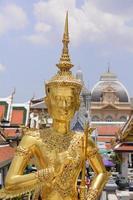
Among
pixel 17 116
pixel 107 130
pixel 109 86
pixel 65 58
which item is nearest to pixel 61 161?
pixel 65 58

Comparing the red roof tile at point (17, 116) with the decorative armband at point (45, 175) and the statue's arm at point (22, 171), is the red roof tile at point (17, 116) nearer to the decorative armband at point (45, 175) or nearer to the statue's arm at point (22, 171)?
the statue's arm at point (22, 171)

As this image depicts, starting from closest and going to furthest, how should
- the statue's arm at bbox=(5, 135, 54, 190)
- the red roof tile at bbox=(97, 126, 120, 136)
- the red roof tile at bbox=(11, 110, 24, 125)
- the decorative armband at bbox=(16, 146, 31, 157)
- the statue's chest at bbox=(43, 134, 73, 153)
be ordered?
the statue's arm at bbox=(5, 135, 54, 190)
the decorative armband at bbox=(16, 146, 31, 157)
the statue's chest at bbox=(43, 134, 73, 153)
the red roof tile at bbox=(11, 110, 24, 125)
the red roof tile at bbox=(97, 126, 120, 136)

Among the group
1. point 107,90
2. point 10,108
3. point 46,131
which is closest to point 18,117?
point 10,108

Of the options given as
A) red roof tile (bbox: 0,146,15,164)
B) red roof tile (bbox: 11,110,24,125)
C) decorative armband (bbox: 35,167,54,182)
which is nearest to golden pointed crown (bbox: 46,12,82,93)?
decorative armband (bbox: 35,167,54,182)

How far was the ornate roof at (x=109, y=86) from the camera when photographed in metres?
70.1

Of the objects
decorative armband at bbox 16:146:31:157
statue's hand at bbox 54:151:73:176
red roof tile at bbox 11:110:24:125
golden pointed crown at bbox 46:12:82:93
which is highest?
red roof tile at bbox 11:110:24:125

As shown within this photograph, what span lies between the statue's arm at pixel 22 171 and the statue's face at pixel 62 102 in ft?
1.26

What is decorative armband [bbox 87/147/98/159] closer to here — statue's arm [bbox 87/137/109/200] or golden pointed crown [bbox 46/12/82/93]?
statue's arm [bbox 87/137/109/200]

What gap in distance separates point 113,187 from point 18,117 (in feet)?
60.0

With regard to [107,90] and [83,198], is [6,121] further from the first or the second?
[107,90]

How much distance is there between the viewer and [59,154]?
488cm

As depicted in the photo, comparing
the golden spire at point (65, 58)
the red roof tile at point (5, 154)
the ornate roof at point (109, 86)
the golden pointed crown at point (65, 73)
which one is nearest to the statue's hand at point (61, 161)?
the golden pointed crown at point (65, 73)

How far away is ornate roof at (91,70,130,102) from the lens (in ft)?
230

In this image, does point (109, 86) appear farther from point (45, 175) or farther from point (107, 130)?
point (45, 175)
